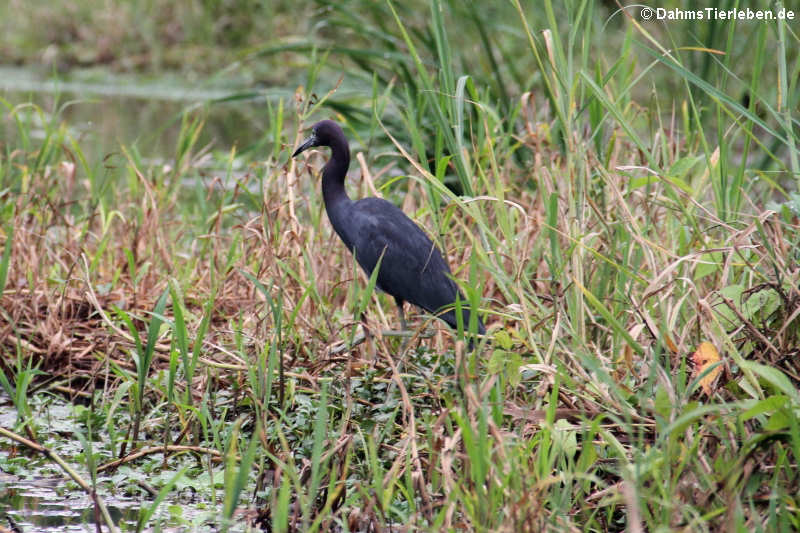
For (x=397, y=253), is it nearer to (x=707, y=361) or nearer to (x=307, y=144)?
(x=307, y=144)

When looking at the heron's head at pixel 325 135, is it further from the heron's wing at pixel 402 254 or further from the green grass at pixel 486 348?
the heron's wing at pixel 402 254

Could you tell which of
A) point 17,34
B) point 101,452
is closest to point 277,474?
point 101,452

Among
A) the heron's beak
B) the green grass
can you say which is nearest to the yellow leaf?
the green grass

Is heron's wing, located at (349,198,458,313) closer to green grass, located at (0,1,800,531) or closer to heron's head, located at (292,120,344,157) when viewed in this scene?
green grass, located at (0,1,800,531)

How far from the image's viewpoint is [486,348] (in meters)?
3.39

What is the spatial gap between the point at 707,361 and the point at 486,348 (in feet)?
2.92

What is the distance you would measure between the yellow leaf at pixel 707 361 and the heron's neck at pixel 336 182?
155 centimetres

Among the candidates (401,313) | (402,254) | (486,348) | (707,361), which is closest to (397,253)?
(402,254)

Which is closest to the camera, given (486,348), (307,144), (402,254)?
(486,348)

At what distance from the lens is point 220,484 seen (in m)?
2.89

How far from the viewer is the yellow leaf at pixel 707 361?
8.55ft

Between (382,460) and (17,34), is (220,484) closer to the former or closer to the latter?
(382,460)

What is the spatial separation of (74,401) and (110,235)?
0.98 meters

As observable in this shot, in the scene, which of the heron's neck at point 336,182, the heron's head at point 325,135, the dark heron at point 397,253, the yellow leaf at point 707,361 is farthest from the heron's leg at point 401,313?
Answer: the yellow leaf at point 707,361
